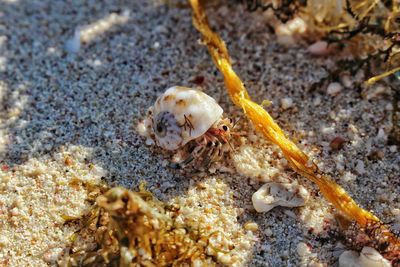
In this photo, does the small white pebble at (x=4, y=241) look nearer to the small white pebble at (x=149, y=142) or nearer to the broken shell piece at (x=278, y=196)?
the small white pebble at (x=149, y=142)

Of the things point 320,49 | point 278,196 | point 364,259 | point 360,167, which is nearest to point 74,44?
point 320,49

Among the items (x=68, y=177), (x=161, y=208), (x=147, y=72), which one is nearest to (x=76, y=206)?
(x=68, y=177)

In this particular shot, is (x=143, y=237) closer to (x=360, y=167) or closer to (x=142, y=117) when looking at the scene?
(x=142, y=117)

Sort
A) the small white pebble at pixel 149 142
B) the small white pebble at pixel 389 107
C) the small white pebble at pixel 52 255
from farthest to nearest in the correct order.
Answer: the small white pebble at pixel 389 107
the small white pebble at pixel 149 142
the small white pebble at pixel 52 255

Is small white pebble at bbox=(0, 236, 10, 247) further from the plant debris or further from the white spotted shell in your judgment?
the white spotted shell

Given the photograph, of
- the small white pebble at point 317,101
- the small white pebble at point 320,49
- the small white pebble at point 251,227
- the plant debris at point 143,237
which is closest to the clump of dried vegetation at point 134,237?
the plant debris at point 143,237

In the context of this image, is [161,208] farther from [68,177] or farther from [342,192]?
[342,192]
